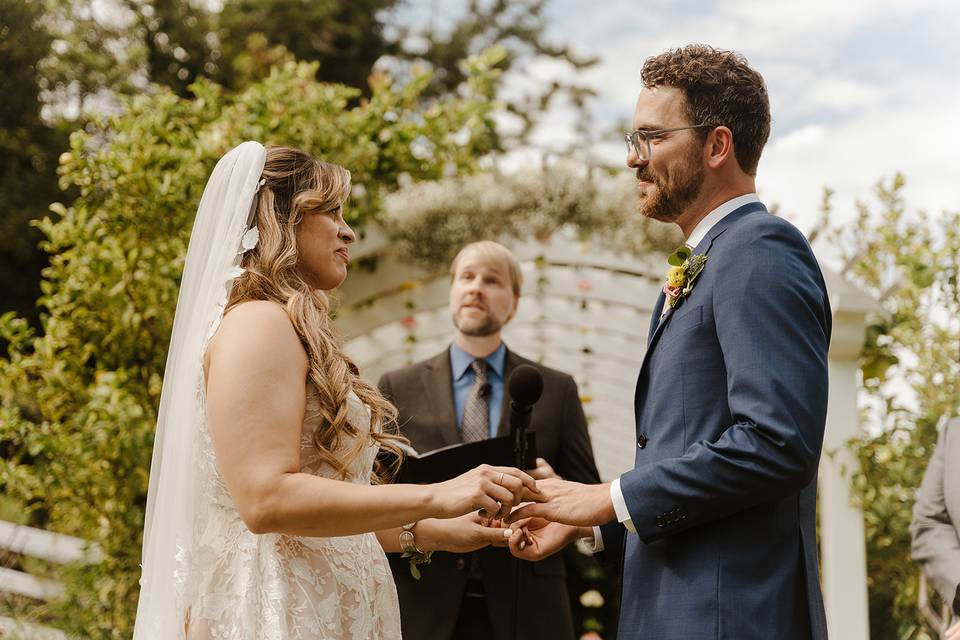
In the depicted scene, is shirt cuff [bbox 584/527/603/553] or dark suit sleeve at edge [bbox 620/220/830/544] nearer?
dark suit sleeve at edge [bbox 620/220/830/544]

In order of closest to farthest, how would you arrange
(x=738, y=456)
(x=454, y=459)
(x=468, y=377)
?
(x=738, y=456), (x=454, y=459), (x=468, y=377)

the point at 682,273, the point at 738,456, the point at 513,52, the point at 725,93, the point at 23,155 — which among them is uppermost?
the point at 513,52

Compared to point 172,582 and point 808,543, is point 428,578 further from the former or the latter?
point 808,543

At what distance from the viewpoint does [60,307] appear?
5715 millimetres

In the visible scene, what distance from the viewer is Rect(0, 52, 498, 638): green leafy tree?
17.9 ft

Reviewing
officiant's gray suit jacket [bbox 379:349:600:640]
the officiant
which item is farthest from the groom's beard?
the officiant

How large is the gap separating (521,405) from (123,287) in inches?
131

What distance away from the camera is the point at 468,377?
4.51 metres

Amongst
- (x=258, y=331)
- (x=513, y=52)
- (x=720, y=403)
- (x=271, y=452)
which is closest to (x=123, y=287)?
(x=258, y=331)

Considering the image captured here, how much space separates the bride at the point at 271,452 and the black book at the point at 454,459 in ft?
2.03

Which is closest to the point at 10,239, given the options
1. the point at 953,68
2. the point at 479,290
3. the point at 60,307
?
the point at 60,307

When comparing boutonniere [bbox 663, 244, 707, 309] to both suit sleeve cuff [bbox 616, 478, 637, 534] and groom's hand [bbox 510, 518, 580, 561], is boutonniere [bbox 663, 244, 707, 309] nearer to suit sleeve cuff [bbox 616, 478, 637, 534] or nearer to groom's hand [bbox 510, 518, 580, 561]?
suit sleeve cuff [bbox 616, 478, 637, 534]

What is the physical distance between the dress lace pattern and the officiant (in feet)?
4.31

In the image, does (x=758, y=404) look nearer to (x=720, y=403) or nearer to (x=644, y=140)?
(x=720, y=403)
